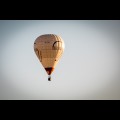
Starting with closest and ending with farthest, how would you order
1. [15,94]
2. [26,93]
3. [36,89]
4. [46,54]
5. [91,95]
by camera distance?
[46,54], [15,94], [26,93], [36,89], [91,95]

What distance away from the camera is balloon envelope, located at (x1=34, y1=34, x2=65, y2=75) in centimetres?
3638

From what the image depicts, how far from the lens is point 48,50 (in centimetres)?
3644

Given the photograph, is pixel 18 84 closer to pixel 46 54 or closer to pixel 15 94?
pixel 15 94

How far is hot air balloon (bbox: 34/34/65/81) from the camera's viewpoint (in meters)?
36.4

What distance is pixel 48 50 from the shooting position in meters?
36.4

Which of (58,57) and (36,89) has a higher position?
(36,89)

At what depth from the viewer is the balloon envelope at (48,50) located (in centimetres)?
3638

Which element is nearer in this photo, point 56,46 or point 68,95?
point 56,46

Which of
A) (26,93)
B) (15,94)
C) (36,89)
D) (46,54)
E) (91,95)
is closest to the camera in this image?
(46,54)

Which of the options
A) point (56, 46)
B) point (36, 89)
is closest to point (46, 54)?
point (56, 46)

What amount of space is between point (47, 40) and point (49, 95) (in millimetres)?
82377

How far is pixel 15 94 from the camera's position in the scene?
113m

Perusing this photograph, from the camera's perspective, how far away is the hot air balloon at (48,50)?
36.4 m

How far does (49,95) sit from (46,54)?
8237cm
